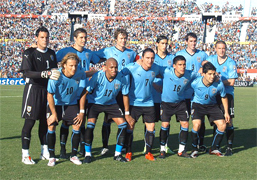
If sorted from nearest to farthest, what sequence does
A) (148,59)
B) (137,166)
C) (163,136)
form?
(137,166)
(148,59)
(163,136)

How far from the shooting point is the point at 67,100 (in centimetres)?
660

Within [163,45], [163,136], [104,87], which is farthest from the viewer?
[163,45]

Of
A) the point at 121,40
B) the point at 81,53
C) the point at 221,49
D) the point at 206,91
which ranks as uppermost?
the point at 121,40

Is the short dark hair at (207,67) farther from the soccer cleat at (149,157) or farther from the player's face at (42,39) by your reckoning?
the player's face at (42,39)

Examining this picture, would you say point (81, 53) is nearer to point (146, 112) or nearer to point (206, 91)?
point (146, 112)

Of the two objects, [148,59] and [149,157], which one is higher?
[148,59]

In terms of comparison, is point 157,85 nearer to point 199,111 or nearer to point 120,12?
point 199,111

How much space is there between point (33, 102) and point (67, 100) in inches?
24.6

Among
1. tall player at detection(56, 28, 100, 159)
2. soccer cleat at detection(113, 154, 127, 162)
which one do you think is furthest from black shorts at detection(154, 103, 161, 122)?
tall player at detection(56, 28, 100, 159)

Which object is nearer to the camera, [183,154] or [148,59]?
[148,59]

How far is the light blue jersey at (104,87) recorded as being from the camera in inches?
265

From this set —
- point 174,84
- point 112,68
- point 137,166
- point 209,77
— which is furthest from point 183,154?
point 112,68

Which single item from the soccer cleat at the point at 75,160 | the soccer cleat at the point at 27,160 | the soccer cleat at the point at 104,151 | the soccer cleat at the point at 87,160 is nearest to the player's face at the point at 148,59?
the soccer cleat at the point at 104,151

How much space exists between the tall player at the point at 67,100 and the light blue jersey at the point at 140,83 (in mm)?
996
